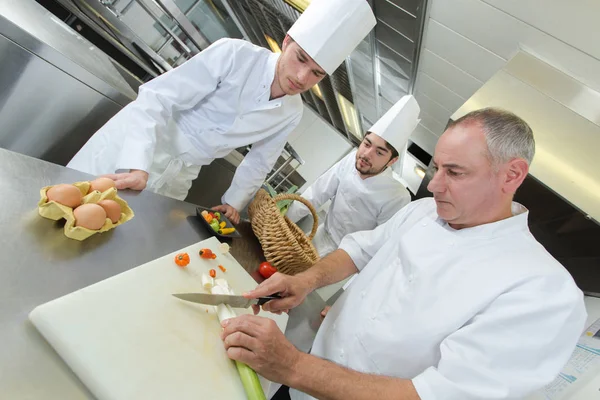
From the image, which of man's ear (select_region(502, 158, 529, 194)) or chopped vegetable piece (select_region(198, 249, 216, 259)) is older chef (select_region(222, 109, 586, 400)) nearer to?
man's ear (select_region(502, 158, 529, 194))

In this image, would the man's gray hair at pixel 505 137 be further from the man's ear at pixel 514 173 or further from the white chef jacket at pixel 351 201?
the white chef jacket at pixel 351 201

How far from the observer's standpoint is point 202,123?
144 centimetres

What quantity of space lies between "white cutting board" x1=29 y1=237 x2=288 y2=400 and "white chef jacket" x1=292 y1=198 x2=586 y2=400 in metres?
0.34

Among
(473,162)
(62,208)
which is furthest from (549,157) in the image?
(62,208)

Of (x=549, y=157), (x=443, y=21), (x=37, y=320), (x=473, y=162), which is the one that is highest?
(x=443, y=21)

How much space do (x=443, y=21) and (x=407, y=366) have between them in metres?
2.11

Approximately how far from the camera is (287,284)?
35.4 inches

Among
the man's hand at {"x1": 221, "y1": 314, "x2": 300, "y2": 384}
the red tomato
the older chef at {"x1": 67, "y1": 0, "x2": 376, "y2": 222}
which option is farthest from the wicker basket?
the man's hand at {"x1": 221, "y1": 314, "x2": 300, "y2": 384}

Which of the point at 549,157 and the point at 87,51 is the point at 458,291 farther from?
the point at 87,51

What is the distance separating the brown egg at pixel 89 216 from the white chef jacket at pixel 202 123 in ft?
1.35

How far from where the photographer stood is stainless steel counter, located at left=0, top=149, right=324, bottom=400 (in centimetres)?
47

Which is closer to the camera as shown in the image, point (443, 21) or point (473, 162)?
point (473, 162)

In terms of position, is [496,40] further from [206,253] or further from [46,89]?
[46,89]

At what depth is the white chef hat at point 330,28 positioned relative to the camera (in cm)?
137
